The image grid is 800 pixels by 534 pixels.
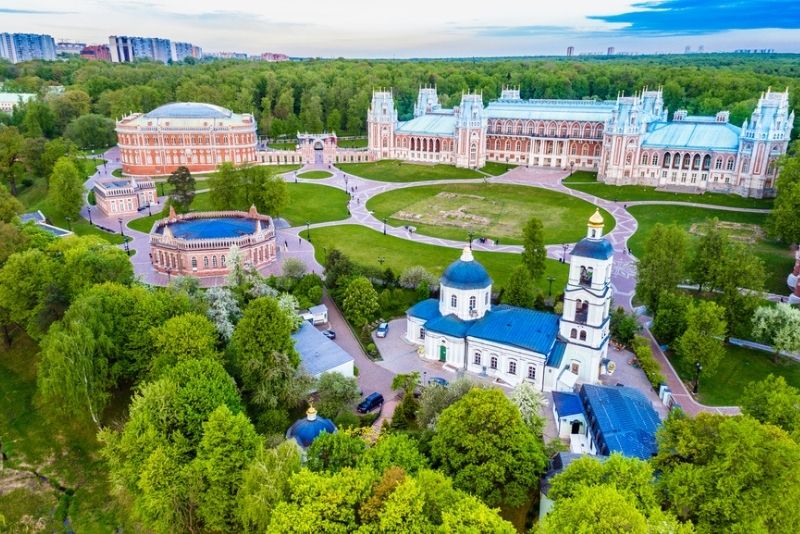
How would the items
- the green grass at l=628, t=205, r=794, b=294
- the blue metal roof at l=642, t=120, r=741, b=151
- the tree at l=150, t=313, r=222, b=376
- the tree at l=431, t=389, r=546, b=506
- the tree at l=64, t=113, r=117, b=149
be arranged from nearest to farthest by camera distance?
the tree at l=431, t=389, r=546, b=506, the tree at l=150, t=313, r=222, b=376, the green grass at l=628, t=205, r=794, b=294, the blue metal roof at l=642, t=120, r=741, b=151, the tree at l=64, t=113, r=117, b=149

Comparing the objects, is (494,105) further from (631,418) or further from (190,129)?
(631,418)

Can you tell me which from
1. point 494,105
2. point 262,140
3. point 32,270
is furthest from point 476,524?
point 262,140

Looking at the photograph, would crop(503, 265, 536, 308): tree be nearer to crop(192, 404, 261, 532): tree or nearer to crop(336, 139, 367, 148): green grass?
crop(192, 404, 261, 532): tree

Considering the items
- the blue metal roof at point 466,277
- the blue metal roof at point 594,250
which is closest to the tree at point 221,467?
the blue metal roof at point 466,277

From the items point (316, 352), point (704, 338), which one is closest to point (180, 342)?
point (316, 352)

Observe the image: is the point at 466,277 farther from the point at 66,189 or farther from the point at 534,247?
the point at 66,189

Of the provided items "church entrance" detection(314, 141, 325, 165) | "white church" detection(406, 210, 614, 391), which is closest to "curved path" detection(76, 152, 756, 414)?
"church entrance" detection(314, 141, 325, 165)
